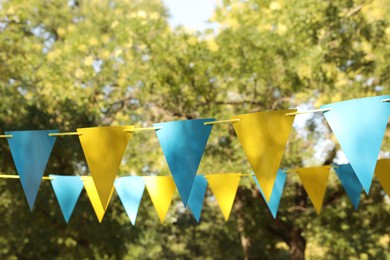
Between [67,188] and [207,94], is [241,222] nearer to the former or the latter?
[207,94]

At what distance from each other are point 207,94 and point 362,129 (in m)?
5.93

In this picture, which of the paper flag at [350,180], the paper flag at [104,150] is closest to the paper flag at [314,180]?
the paper flag at [350,180]

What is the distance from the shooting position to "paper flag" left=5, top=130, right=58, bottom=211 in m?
2.97

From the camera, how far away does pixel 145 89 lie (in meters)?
8.41

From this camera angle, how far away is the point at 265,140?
2666 millimetres

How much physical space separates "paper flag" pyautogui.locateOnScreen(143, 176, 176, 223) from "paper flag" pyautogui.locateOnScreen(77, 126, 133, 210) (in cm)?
152

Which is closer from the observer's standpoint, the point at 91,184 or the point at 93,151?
the point at 93,151

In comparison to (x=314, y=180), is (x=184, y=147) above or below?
below

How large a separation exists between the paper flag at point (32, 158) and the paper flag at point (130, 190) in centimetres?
144

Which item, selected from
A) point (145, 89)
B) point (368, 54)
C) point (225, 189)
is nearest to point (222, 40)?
point (145, 89)

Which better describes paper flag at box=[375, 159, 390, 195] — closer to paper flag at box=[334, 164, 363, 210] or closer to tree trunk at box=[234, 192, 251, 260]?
paper flag at box=[334, 164, 363, 210]

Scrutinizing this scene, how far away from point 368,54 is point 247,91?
226 centimetres

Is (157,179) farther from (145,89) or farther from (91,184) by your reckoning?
(145,89)

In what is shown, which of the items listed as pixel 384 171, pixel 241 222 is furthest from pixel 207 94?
pixel 384 171
